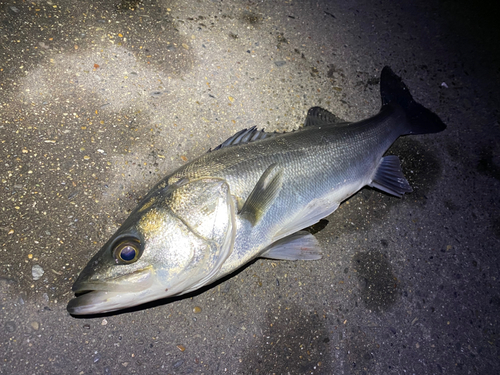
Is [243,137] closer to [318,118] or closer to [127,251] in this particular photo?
[318,118]

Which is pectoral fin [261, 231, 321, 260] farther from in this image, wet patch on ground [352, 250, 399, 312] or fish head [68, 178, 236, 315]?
wet patch on ground [352, 250, 399, 312]

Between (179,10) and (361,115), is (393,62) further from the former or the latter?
(179,10)

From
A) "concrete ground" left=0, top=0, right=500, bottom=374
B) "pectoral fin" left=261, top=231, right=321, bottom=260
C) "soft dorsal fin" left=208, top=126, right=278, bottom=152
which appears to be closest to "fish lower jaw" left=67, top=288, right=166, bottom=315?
"concrete ground" left=0, top=0, right=500, bottom=374

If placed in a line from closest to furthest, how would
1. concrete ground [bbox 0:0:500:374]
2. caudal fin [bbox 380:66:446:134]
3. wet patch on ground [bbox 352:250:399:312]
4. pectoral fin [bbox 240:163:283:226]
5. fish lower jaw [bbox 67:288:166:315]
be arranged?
fish lower jaw [bbox 67:288:166:315], pectoral fin [bbox 240:163:283:226], concrete ground [bbox 0:0:500:374], wet patch on ground [bbox 352:250:399:312], caudal fin [bbox 380:66:446:134]

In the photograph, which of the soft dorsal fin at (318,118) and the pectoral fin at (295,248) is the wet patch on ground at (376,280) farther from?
the soft dorsal fin at (318,118)

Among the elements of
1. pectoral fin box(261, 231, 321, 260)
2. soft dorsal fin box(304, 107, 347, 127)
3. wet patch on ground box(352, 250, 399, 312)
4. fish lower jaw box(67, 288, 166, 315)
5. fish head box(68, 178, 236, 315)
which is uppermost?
soft dorsal fin box(304, 107, 347, 127)

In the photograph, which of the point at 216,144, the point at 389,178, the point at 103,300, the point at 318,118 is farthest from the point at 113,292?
the point at 389,178

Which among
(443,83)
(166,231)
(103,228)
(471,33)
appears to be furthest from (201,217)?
(471,33)

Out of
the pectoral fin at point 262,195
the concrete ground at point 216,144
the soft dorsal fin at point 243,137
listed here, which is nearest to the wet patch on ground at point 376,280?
the concrete ground at point 216,144
